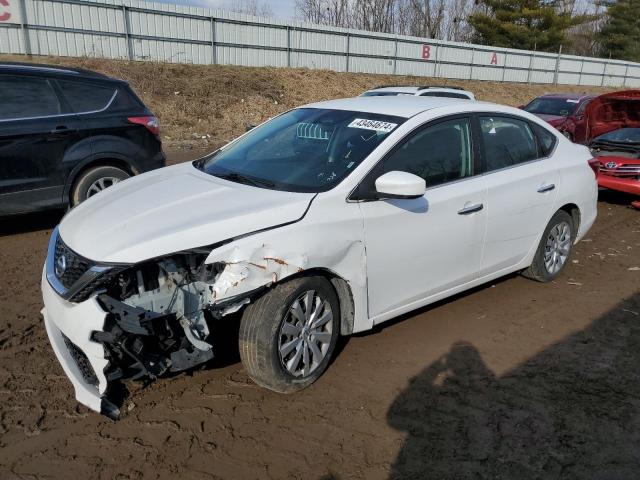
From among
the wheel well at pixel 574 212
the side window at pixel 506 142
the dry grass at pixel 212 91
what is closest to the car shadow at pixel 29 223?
the side window at pixel 506 142

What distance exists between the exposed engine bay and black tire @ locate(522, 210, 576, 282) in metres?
3.03

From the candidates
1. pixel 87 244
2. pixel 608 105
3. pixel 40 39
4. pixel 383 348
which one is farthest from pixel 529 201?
pixel 40 39

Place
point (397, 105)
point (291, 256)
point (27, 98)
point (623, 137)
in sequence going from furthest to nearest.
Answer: point (623, 137)
point (27, 98)
point (397, 105)
point (291, 256)

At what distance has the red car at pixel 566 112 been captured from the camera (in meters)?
12.0

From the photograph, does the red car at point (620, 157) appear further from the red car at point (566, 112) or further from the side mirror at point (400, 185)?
the side mirror at point (400, 185)

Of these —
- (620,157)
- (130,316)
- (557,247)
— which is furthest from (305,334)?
(620,157)

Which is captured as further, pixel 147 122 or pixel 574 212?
pixel 147 122

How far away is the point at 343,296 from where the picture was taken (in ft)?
11.2

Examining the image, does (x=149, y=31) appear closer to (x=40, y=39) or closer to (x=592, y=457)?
(x=40, y=39)

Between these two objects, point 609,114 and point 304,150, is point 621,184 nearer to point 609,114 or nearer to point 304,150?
point 609,114

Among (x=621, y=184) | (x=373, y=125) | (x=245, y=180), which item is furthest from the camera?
(x=621, y=184)

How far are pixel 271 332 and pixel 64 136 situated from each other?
→ 4.23m

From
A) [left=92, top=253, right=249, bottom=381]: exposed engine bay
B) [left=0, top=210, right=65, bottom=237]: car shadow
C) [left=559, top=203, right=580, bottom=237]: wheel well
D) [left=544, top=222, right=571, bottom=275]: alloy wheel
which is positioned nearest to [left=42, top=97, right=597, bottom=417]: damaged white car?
[left=92, top=253, right=249, bottom=381]: exposed engine bay

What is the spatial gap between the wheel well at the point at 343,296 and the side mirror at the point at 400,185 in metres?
0.60
